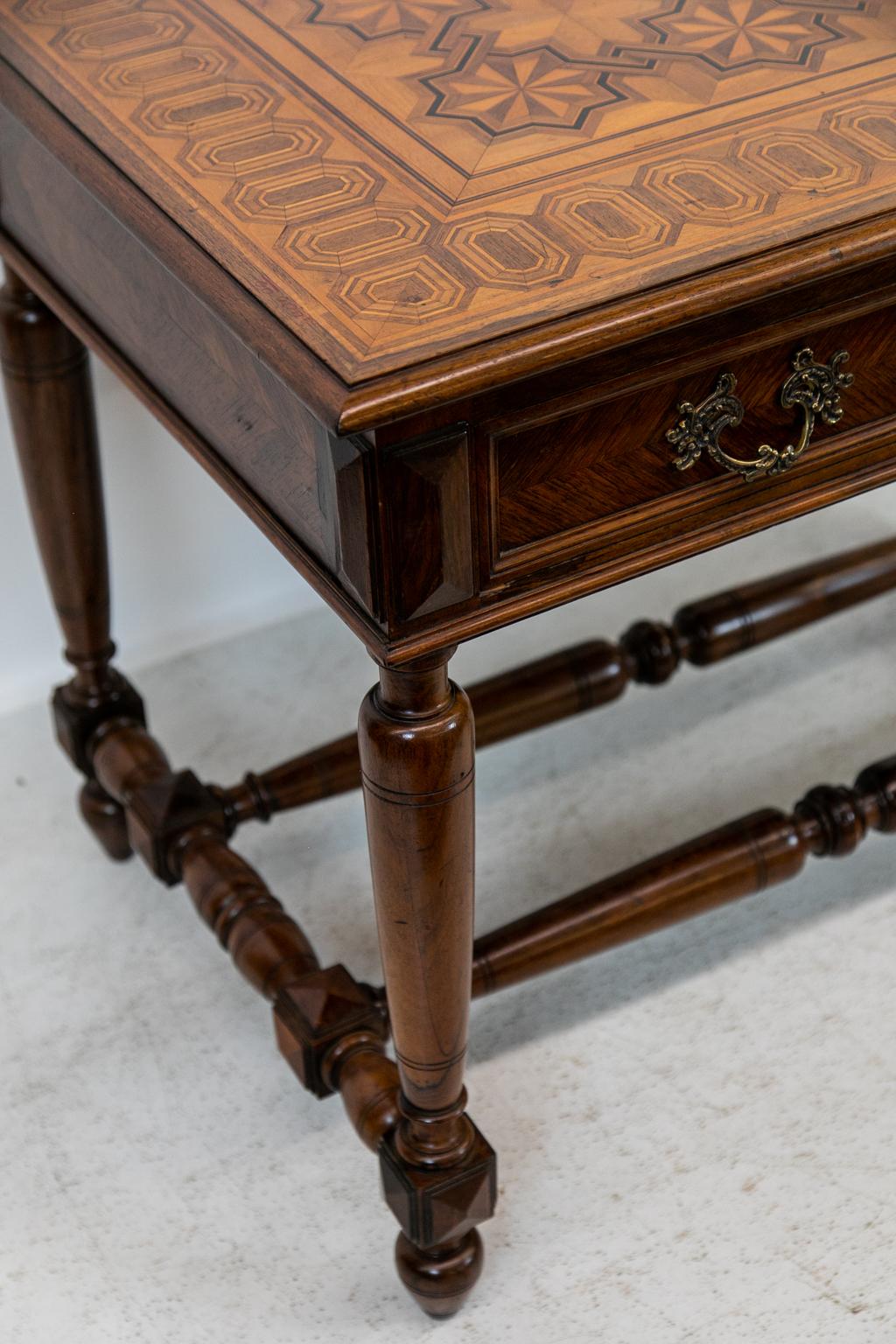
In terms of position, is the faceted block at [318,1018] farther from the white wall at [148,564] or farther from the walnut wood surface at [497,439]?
the white wall at [148,564]

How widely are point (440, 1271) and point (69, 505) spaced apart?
63 cm

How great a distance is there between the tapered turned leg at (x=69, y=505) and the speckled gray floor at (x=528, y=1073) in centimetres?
14

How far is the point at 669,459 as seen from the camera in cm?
85

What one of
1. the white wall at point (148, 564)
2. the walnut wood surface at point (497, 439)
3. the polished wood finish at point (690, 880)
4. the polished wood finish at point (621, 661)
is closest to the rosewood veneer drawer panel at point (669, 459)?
the walnut wood surface at point (497, 439)

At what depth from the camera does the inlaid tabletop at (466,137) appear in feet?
2.58

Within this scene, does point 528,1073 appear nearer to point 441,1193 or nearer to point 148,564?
point 441,1193

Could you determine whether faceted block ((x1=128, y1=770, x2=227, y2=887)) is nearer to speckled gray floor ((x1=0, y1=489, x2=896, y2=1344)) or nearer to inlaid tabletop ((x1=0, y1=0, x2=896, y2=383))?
speckled gray floor ((x1=0, y1=489, x2=896, y2=1344))

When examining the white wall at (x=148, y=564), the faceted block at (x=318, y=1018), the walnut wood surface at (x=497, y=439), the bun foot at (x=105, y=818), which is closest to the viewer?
the walnut wood surface at (x=497, y=439)

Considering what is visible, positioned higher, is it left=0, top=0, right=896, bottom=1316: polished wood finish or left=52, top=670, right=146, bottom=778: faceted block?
left=0, top=0, right=896, bottom=1316: polished wood finish

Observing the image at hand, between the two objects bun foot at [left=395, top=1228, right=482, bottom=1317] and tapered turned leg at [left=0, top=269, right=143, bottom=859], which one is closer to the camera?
bun foot at [left=395, top=1228, right=482, bottom=1317]

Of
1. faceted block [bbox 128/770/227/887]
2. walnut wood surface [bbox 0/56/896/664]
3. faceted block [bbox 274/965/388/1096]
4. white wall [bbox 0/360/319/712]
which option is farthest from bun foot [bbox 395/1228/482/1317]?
white wall [bbox 0/360/319/712]

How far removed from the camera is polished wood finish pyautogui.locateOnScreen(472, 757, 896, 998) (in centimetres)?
120

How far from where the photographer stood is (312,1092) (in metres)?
1.23

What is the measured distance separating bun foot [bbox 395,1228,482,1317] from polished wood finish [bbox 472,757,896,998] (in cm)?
17
